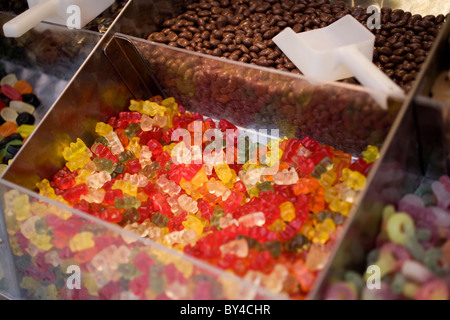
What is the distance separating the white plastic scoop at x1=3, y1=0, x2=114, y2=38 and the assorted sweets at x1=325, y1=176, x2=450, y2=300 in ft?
4.83

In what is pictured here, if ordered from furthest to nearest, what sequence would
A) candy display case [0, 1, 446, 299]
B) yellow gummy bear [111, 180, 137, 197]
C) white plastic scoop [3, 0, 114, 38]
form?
white plastic scoop [3, 0, 114, 38] < yellow gummy bear [111, 180, 137, 197] < candy display case [0, 1, 446, 299]

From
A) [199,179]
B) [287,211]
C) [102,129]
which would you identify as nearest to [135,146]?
[102,129]

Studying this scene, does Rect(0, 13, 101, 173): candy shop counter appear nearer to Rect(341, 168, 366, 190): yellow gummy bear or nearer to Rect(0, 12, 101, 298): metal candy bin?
Rect(0, 12, 101, 298): metal candy bin

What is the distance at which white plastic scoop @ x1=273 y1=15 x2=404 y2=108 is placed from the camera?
4.76 ft

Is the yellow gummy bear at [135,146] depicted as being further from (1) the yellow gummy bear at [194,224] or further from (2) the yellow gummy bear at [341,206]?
(2) the yellow gummy bear at [341,206]

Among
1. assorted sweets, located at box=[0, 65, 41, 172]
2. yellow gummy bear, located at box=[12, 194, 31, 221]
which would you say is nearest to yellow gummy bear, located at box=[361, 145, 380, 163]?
yellow gummy bear, located at box=[12, 194, 31, 221]

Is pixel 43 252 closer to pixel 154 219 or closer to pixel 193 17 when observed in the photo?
pixel 154 219

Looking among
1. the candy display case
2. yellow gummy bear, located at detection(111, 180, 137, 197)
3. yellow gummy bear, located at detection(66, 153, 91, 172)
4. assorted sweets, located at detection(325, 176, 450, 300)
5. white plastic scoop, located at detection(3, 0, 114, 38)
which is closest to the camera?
assorted sweets, located at detection(325, 176, 450, 300)

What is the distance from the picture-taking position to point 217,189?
5.28 feet

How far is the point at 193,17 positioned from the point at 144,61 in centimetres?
31

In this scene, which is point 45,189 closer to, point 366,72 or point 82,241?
point 82,241

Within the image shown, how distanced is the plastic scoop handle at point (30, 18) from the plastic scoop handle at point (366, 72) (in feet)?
3.89

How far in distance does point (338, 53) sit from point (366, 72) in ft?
0.46
